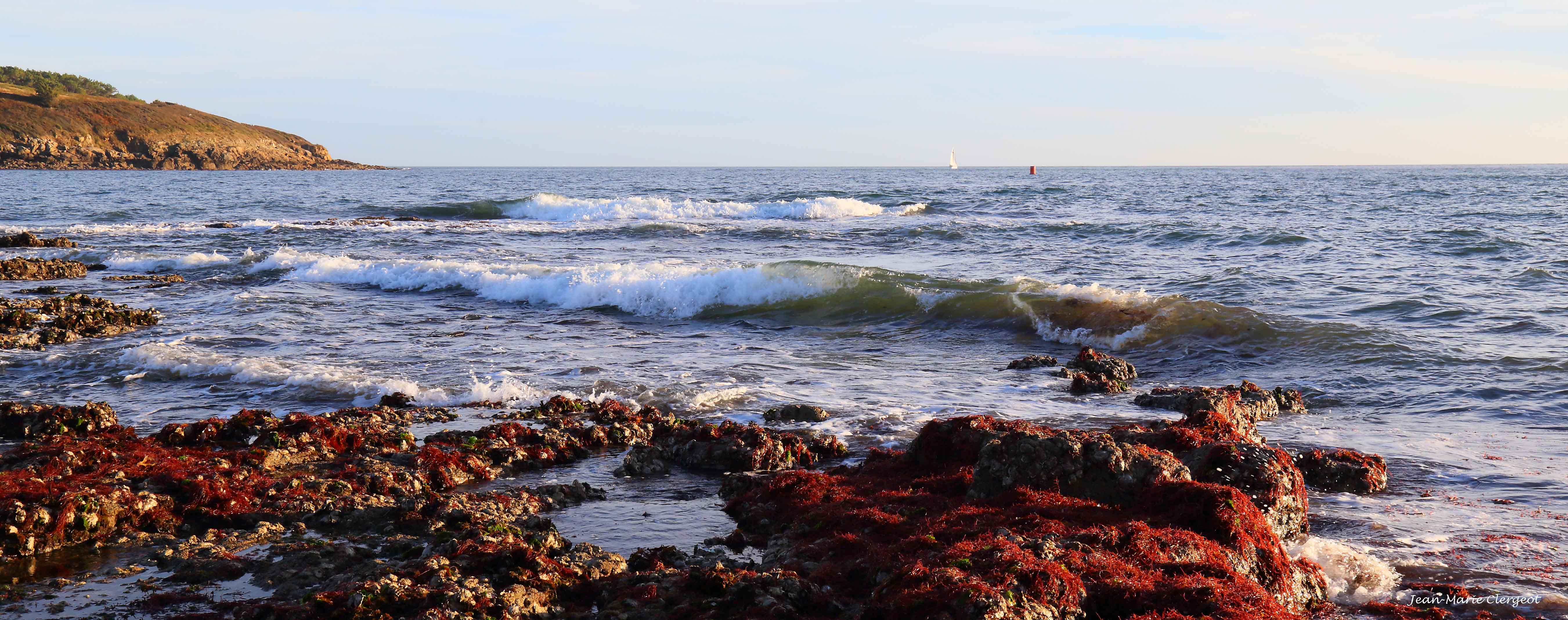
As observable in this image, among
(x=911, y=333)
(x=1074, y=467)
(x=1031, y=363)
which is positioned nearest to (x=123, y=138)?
(x=911, y=333)

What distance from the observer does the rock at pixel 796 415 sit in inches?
357

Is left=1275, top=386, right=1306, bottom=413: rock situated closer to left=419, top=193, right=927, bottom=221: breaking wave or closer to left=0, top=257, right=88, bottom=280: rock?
left=0, top=257, right=88, bottom=280: rock

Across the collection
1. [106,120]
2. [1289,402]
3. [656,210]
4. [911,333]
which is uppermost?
[106,120]

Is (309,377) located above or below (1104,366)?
below

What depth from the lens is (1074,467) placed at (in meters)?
5.86

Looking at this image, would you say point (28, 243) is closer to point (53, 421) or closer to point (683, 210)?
point (53, 421)

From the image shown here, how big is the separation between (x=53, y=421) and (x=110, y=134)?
418 ft

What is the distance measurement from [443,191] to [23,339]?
58403 millimetres

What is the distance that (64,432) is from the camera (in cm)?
800

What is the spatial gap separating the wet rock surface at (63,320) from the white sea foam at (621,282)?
6.29 metres

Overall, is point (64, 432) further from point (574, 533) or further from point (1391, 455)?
point (1391, 455)

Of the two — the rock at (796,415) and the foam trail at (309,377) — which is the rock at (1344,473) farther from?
the foam trail at (309,377)

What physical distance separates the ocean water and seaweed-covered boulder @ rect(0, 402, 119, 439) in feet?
2.02

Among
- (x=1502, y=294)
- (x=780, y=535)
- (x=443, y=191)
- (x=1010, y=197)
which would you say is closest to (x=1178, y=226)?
(x=1502, y=294)
